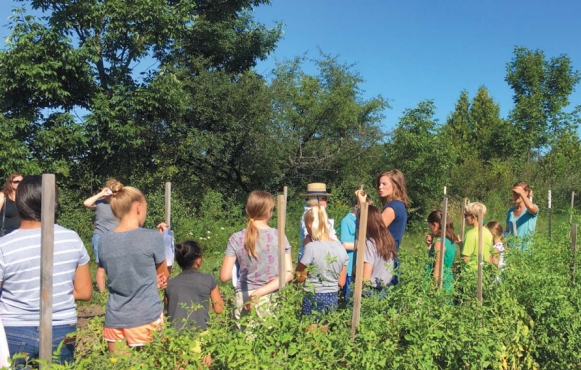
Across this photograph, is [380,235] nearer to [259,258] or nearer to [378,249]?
[378,249]

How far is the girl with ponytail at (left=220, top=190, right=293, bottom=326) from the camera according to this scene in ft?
11.1

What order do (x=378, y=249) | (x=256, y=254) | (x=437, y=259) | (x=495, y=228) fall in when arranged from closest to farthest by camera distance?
(x=256, y=254), (x=378, y=249), (x=437, y=259), (x=495, y=228)

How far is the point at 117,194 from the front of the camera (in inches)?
110

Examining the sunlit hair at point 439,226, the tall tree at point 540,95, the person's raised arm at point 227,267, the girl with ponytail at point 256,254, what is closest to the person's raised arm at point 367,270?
the girl with ponytail at point 256,254

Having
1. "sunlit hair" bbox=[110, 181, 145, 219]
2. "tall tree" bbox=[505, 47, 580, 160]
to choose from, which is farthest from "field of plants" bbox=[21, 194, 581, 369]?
"tall tree" bbox=[505, 47, 580, 160]

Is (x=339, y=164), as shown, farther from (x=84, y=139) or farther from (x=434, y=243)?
(x=434, y=243)

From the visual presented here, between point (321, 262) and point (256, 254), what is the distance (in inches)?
18.5

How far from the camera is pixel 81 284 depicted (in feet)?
8.55

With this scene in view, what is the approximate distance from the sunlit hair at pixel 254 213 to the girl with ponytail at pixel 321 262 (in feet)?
1.24

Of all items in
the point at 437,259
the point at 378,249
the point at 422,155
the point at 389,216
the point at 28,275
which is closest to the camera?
the point at 28,275

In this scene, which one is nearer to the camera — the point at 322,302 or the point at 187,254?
the point at 187,254

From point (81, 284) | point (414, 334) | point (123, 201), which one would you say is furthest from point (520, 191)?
point (81, 284)

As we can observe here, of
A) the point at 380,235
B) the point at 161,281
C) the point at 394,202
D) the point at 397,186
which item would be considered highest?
the point at 397,186

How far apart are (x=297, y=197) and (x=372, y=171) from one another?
2706 mm
